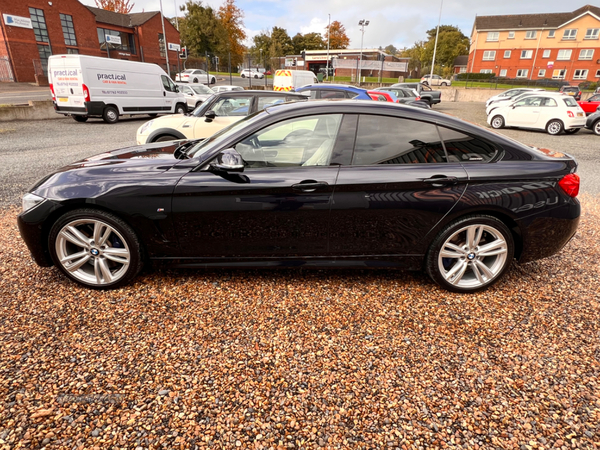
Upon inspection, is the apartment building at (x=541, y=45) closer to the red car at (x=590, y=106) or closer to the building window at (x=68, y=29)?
the red car at (x=590, y=106)

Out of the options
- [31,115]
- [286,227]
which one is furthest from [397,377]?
[31,115]

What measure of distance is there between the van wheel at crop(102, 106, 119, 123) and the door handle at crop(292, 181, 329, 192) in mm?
15002

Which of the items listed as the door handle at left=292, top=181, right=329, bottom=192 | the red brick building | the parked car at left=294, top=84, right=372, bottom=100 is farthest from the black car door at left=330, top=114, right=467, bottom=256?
the red brick building

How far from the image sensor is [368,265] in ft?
10.2

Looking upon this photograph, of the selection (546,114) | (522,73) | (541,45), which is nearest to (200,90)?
(546,114)

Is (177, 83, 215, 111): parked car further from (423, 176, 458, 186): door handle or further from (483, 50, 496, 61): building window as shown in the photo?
(483, 50, 496, 61): building window

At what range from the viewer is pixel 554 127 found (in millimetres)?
14875

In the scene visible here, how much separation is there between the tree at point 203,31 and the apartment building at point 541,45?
40.4m

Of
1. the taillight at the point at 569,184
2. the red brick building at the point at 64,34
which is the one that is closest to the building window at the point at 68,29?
the red brick building at the point at 64,34

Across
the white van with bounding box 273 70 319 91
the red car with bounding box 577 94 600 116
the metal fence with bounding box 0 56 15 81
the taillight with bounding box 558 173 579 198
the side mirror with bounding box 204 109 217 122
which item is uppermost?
the metal fence with bounding box 0 56 15 81

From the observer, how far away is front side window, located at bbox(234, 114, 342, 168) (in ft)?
9.84

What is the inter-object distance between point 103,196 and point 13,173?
617cm

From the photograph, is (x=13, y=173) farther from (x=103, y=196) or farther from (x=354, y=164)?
(x=354, y=164)

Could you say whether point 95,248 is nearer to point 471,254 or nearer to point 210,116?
point 471,254
